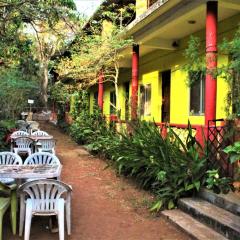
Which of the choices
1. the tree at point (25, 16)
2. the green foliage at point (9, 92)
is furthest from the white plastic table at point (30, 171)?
the green foliage at point (9, 92)

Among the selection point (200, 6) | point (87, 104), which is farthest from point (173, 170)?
point (87, 104)

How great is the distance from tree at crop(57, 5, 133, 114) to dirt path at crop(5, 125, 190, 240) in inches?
140

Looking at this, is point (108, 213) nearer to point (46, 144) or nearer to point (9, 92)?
point (46, 144)

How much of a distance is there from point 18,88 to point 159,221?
47.8 feet

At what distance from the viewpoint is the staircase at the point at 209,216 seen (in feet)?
20.0

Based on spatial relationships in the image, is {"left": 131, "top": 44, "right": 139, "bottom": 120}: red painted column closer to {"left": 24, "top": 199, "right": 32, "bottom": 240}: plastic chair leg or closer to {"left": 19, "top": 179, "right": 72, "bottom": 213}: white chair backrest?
{"left": 19, "top": 179, "right": 72, "bottom": 213}: white chair backrest

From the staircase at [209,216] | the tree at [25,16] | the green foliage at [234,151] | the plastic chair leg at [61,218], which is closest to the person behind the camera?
the green foliage at [234,151]

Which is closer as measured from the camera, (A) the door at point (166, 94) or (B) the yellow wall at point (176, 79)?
(B) the yellow wall at point (176, 79)

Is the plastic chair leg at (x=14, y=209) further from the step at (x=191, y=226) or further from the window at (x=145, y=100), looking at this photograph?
the window at (x=145, y=100)

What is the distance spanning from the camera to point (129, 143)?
10.7 m

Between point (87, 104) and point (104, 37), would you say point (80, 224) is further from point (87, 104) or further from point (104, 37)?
point (87, 104)

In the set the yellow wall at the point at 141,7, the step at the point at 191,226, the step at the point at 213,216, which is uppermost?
the yellow wall at the point at 141,7

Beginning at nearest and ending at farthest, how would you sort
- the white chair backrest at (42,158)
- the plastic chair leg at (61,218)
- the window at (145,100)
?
the plastic chair leg at (61,218), the white chair backrest at (42,158), the window at (145,100)

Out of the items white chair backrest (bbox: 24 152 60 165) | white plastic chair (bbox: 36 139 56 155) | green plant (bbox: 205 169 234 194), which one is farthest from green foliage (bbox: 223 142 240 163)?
white plastic chair (bbox: 36 139 56 155)
